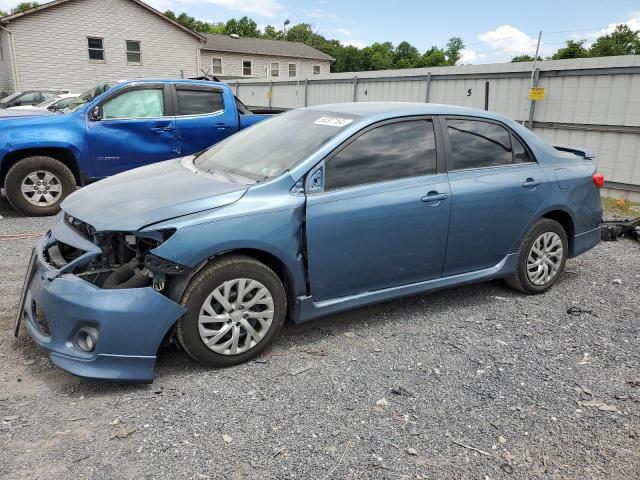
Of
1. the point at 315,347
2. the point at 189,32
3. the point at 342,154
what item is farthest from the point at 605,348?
the point at 189,32

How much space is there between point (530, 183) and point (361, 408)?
2.58 meters

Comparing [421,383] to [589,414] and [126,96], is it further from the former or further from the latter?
[126,96]

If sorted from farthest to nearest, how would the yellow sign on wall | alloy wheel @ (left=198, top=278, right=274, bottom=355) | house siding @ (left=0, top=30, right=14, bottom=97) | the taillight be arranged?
house siding @ (left=0, top=30, right=14, bottom=97) → the yellow sign on wall → the taillight → alloy wheel @ (left=198, top=278, right=274, bottom=355)

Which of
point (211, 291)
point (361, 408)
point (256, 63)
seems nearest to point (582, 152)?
point (361, 408)

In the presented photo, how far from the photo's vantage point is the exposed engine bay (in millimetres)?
3111

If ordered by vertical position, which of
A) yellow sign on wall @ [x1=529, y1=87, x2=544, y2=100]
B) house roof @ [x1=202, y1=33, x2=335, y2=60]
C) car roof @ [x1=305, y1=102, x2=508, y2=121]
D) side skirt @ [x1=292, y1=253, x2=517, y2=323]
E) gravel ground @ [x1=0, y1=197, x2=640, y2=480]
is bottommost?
gravel ground @ [x1=0, y1=197, x2=640, y2=480]

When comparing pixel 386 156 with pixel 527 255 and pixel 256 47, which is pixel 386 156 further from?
pixel 256 47

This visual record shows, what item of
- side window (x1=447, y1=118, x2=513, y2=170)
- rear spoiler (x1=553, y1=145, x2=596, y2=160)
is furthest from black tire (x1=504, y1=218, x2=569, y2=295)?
rear spoiler (x1=553, y1=145, x2=596, y2=160)

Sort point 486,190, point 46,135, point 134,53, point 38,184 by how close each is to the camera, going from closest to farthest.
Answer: point 486,190, point 46,135, point 38,184, point 134,53

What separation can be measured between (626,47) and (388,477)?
236ft

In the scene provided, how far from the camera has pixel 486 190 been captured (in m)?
4.28

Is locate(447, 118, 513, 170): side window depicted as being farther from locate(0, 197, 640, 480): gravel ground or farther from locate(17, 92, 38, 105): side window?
locate(17, 92, 38, 105): side window

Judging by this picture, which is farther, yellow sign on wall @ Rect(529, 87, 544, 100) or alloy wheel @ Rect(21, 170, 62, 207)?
yellow sign on wall @ Rect(529, 87, 544, 100)

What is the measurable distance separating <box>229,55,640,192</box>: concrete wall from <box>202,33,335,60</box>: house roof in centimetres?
2882
